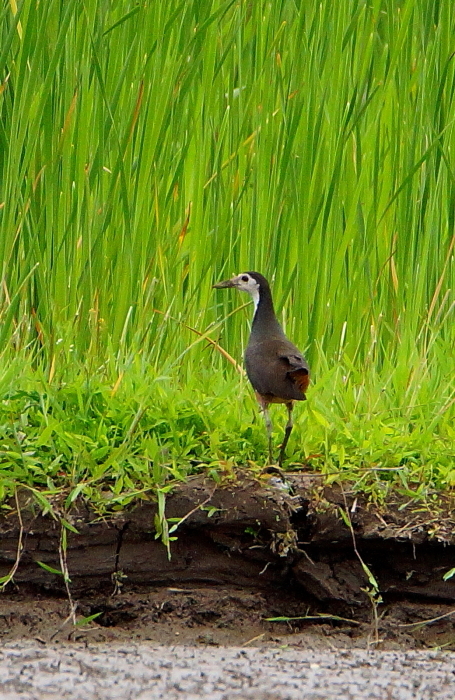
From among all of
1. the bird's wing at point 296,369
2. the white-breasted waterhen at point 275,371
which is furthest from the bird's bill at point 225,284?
the bird's wing at point 296,369

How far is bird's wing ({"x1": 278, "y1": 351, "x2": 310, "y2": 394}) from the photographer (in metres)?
3.30

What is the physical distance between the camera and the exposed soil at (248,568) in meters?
3.15

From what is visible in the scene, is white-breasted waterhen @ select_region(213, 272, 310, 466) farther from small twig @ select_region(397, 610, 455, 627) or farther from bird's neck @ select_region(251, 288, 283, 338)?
small twig @ select_region(397, 610, 455, 627)

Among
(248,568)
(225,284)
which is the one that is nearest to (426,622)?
(248,568)

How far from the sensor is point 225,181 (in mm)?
4605

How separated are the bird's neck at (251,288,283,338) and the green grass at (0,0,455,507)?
0.91 feet

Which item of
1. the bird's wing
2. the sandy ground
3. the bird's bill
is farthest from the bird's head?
the sandy ground

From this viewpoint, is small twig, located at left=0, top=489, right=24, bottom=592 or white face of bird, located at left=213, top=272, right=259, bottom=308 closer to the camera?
small twig, located at left=0, top=489, right=24, bottom=592

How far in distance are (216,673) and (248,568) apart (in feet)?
2.21

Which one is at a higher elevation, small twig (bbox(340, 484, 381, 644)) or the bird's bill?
the bird's bill

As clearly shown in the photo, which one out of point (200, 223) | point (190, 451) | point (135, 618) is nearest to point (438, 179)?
point (200, 223)

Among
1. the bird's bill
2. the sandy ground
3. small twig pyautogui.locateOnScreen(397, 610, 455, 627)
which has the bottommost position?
small twig pyautogui.locateOnScreen(397, 610, 455, 627)

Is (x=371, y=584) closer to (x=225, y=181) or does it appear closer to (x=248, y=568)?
(x=248, y=568)

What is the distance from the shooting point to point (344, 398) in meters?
3.75
